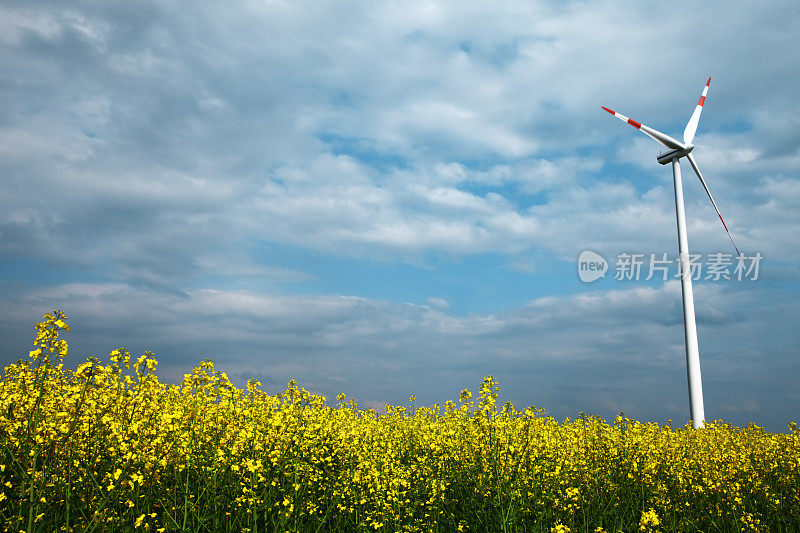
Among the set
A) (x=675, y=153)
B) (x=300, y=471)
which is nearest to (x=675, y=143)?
(x=675, y=153)

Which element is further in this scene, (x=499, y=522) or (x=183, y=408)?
(x=183, y=408)

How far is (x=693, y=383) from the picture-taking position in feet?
89.4

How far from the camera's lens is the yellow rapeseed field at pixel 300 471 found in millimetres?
8211

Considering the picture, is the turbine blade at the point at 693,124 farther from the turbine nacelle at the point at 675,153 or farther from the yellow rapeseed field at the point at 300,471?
the yellow rapeseed field at the point at 300,471

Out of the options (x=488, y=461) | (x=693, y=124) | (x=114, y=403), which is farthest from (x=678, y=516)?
(x=693, y=124)

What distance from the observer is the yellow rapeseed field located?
8211 mm

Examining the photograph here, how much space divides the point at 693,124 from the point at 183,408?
34.6m

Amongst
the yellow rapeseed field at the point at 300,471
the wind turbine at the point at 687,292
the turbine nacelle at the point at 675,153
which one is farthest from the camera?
the turbine nacelle at the point at 675,153

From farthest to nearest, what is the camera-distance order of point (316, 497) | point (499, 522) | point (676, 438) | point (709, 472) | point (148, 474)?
point (676, 438)
point (709, 472)
point (316, 497)
point (499, 522)
point (148, 474)

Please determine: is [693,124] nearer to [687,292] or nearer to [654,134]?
[654,134]

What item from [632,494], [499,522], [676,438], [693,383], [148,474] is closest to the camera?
[148,474]

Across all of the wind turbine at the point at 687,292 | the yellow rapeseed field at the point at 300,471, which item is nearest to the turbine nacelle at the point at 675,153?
the wind turbine at the point at 687,292

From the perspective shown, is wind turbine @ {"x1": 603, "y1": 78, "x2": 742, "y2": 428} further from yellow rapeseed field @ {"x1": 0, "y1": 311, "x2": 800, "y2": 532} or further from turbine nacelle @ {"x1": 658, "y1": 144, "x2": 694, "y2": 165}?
yellow rapeseed field @ {"x1": 0, "y1": 311, "x2": 800, "y2": 532}

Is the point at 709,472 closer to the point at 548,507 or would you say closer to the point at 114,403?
the point at 548,507
